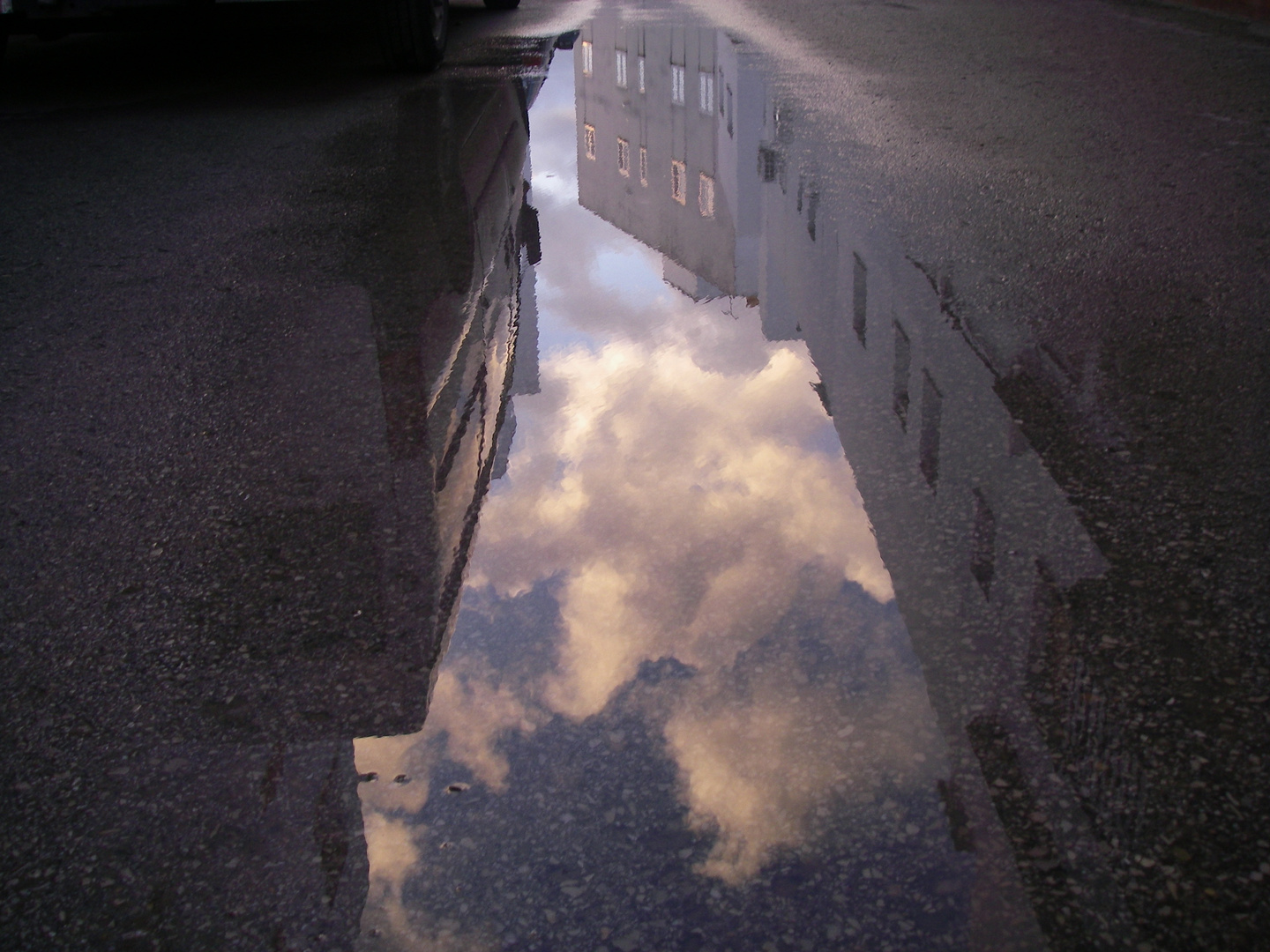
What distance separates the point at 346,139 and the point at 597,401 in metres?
4.04

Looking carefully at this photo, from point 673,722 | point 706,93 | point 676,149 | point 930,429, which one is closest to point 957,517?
point 930,429

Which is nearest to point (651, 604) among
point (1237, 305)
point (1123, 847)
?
point (1123, 847)

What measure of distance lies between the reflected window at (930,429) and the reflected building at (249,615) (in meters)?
1.12

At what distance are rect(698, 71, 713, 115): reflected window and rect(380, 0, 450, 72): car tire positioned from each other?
2.12 meters

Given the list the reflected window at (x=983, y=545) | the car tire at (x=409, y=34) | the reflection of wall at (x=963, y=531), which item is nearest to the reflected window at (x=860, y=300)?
the reflection of wall at (x=963, y=531)

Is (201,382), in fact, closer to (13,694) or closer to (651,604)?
(13,694)

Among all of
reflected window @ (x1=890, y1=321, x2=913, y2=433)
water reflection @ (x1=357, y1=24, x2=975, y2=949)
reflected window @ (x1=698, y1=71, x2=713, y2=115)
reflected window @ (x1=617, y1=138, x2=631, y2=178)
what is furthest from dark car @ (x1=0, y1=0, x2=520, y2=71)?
reflected window @ (x1=890, y1=321, x2=913, y2=433)

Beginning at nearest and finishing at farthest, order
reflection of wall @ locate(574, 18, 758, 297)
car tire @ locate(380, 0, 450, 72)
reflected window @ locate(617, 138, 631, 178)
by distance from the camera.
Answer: reflection of wall @ locate(574, 18, 758, 297)
reflected window @ locate(617, 138, 631, 178)
car tire @ locate(380, 0, 450, 72)

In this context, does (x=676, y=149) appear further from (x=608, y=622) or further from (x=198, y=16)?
(x=608, y=622)

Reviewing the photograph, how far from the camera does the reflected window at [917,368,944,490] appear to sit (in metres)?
2.86

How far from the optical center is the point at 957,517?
2645 millimetres

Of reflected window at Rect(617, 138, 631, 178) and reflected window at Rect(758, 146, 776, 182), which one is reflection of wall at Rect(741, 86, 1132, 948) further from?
reflected window at Rect(617, 138, 631, 178)

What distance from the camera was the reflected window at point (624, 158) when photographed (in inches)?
265

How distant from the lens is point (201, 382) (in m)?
3.52
